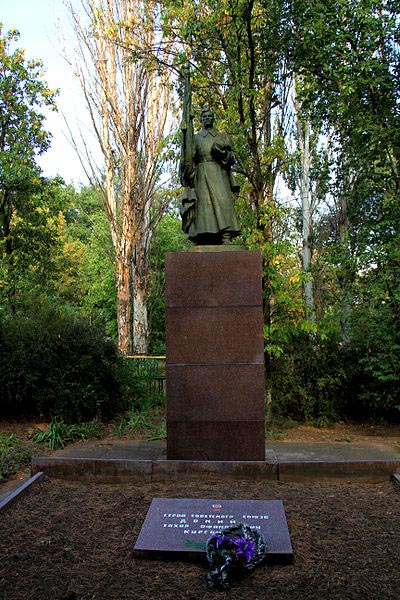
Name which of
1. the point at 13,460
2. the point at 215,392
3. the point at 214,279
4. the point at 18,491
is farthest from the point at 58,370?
the point at 214,279

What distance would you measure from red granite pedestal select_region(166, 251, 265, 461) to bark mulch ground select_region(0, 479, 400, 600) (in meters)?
0.45

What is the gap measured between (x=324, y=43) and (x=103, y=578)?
802cm

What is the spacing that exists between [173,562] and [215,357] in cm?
237

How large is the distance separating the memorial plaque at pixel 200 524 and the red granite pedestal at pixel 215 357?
1.35 meters

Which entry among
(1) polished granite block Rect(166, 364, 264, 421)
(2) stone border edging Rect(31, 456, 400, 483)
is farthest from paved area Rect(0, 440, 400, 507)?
(1) polished granite block Rect(166, 364, 264, 421)

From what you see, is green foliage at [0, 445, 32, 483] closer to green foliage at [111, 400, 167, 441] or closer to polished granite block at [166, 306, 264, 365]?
green foliage at [111, 400, 167, 441]

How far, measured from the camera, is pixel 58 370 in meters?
8.54

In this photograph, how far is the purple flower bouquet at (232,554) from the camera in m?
3.09

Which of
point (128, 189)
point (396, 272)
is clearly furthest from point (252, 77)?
point (128, 189)

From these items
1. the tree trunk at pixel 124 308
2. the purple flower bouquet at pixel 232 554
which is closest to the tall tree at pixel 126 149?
the tree trunk at pixel 124 308

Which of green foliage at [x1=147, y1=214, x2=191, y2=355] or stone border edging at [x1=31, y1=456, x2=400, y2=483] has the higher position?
green foliage at [x1=147, y1=214, x2=191, y2=355]

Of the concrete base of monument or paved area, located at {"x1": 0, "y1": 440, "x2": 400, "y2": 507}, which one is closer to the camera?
paved area, located at {"x1": 0, "y1": 440, "x2": 400, "y2": 507}

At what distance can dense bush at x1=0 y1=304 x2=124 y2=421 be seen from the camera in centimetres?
838

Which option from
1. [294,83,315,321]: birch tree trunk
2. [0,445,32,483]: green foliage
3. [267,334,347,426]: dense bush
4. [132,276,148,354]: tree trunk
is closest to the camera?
[0,445,32,483]: green foliage
